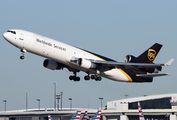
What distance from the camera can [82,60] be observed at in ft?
188

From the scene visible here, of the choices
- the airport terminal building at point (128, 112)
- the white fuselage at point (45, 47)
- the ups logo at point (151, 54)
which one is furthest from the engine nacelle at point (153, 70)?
the airport terminal building at point (128, 112)

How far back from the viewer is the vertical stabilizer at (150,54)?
67812 mm

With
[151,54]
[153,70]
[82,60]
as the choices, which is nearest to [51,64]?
[82,60]

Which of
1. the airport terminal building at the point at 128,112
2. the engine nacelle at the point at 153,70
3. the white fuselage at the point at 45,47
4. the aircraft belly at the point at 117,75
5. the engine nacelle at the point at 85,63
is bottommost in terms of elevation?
the airport terminal building at the point at 128,112

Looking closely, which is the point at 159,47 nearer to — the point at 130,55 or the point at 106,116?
the point at 130,55

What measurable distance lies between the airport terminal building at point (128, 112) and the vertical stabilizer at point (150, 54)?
30.3 m

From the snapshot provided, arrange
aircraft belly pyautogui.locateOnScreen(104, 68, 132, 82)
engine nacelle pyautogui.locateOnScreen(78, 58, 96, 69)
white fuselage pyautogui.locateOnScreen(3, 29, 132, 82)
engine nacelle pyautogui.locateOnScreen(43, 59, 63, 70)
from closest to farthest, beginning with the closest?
white fuselage pyautogui.locateOnScreen(3, 29, 132, 82) < engine nacelle pyautogui.locateOnScreen(78, 58, 96, 69) < engine nacelle pyautogui.locateOnScreen(43, 59, 63, 70) < aircraft belly pyautogui.locateOnScreen(104, 68, 132, 82)

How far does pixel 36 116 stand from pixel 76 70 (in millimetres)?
51751

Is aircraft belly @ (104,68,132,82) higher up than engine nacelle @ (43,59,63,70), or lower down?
lower down

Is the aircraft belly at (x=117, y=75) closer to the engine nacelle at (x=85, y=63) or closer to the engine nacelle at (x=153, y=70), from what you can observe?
the engine nacelle at (x=153, y=70)

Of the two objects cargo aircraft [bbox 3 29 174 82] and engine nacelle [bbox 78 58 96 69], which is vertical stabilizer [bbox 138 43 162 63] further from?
engine nacelle [bbox 78 58 96 69]

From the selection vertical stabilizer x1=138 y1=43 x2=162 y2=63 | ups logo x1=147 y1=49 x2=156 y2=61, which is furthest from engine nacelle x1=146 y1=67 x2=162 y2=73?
ups logo x1=147 y1=49 x2=156 y2=61

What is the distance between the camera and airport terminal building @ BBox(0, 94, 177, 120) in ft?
324

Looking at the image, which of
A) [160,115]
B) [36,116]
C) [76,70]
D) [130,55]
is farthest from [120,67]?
[36,116]
